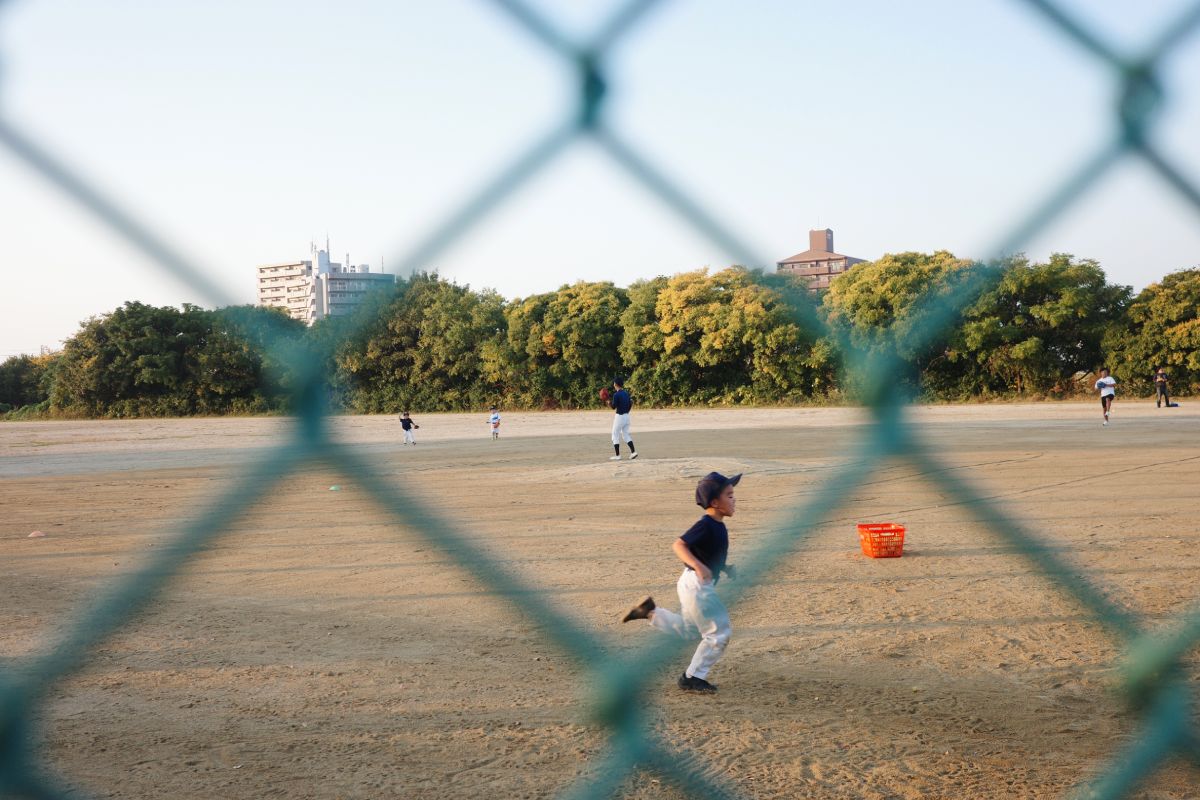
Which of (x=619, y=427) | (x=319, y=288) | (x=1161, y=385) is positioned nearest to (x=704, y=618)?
(x=319, y=288)

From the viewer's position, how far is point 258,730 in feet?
13.3

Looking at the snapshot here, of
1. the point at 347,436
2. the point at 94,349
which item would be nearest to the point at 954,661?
the point at 94,349

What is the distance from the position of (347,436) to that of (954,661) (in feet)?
14.0

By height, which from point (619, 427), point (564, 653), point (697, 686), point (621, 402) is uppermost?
point (621, 402)

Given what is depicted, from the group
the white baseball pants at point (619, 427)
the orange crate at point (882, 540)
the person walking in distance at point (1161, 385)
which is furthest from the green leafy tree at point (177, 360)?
the person walking in distance at point (1161, 385)

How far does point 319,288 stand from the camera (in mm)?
923

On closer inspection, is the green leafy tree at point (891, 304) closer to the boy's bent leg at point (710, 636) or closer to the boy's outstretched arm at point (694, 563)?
the boy's outstretched arm at point (694, 563)

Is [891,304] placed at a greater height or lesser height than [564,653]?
greater

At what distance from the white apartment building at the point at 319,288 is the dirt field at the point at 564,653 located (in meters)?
0.11

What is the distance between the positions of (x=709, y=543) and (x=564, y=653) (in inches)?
27.1

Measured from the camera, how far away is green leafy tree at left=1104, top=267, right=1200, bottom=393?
9.31 metres

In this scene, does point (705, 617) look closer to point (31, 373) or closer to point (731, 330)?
point (731, 330)

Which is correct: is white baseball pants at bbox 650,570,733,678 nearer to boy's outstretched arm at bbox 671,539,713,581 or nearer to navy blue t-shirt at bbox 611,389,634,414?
boy's outstretched arm at bbox 671,539,713,581

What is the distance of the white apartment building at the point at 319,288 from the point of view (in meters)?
0.90
